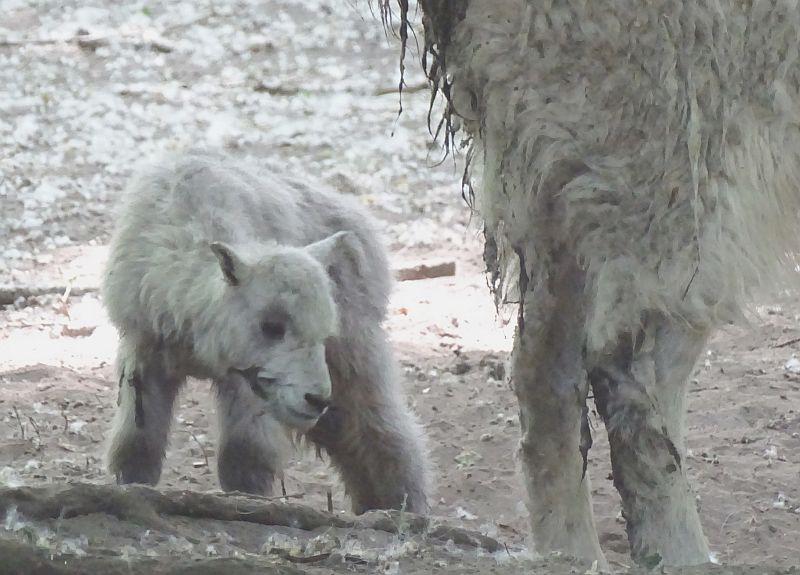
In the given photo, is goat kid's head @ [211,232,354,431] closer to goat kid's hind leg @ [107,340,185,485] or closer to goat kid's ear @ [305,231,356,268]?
goat kid's ear @ [305,231,356,268]

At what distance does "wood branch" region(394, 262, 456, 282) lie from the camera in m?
→ 7.62

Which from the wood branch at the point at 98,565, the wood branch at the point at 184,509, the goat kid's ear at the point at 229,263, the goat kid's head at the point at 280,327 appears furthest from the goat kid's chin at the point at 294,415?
the wood branch at the point at 98,565

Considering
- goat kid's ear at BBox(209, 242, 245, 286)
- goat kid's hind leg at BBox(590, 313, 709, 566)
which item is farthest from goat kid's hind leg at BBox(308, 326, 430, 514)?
goat kid's hind leg at BBox(590, 313, 709, 566)

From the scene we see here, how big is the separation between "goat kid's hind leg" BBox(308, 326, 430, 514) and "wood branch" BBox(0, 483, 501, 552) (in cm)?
143

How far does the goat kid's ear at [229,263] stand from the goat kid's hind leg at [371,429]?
643 millimetres

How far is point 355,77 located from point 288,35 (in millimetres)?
1270

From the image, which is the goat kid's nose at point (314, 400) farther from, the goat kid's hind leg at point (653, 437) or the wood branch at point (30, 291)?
the wood branch at point (30, 291)

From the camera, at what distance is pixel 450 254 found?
8.04m

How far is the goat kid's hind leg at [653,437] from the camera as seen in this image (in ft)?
11.8

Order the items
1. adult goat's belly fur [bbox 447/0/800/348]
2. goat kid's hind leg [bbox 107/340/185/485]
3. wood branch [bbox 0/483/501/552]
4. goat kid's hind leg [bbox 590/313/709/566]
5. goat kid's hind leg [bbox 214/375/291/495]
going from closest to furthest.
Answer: wood branch [bbox 0/483/501/552], adult goat's belly fur [bbox 447/0/800/348], goat kid's hind leg [bbox 590/313/709/566], goat kid's hind leg [bbox 214/375/291/495], goat kid's hind leg [bbox 107/340/185/485]

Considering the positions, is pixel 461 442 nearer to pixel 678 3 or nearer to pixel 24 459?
pixel 24 459

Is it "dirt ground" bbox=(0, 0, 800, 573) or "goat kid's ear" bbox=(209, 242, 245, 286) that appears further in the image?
"dirt ground" bbox=(0, 0, 800, 573)

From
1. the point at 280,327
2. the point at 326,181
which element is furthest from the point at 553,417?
the point at 326,181

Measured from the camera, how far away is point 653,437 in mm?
3602
